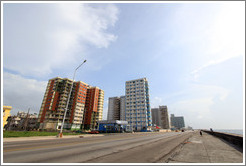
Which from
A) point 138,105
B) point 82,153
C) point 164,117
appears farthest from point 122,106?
point 82,153

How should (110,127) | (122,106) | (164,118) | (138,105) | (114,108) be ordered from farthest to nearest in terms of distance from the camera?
(164,118), (114,108), (122,106), (138,105), (110,127)

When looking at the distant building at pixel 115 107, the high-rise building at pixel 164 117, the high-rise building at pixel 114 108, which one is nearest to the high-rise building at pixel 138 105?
the distant building at pixel 115 107

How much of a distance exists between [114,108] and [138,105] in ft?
202

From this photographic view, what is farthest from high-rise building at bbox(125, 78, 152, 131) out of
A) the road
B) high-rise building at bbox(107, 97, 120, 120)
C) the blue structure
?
the road

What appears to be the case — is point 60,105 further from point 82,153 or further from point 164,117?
point 164,117

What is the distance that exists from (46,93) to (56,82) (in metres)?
10.9

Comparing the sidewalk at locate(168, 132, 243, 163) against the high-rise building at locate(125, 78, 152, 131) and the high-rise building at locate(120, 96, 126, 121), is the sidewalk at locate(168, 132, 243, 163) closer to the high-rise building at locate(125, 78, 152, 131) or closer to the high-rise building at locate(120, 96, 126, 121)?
the high-rise building at locate(125, 78, 152, 131)

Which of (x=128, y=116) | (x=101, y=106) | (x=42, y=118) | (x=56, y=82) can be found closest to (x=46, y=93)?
(x=56, y=82)

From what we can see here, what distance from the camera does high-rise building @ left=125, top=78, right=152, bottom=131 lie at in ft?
283

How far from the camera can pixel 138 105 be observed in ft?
304

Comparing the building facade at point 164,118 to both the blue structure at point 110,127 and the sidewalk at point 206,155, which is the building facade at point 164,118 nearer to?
the blue structure at point 110,127

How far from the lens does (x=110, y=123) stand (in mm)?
55125

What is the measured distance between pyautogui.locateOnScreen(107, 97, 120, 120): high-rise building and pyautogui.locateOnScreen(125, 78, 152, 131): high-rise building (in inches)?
2043

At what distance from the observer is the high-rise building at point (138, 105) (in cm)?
8619
